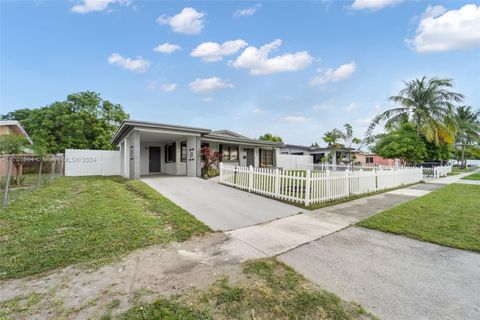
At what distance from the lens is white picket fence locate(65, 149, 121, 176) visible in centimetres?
1642

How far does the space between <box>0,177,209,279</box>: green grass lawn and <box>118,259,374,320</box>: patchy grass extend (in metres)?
1.60

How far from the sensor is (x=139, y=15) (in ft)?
36.5

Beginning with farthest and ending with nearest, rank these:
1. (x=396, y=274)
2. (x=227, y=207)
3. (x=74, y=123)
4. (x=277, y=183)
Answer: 1. (x=74, y=123)
2. (x=277, y=183)
3. (x=227, y=207)
4. (x=396, y=274)

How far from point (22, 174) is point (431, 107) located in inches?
1245

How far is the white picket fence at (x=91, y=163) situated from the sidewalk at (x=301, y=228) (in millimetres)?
16249

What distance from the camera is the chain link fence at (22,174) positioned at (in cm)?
699

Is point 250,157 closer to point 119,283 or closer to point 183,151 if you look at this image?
point 183,151

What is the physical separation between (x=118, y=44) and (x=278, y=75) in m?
10.2

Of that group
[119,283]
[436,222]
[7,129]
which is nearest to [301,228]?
[436,222]

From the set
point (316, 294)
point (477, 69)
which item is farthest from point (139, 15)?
point (477, 69)

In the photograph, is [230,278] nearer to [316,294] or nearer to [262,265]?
[262,265]

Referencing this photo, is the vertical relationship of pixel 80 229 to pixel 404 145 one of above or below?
below

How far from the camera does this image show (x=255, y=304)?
2355 mm

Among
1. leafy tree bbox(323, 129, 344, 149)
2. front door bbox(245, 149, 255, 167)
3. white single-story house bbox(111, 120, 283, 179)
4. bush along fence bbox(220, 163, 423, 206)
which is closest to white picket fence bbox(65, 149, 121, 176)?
white single-story house bbox(111, 120, 283, 179)
